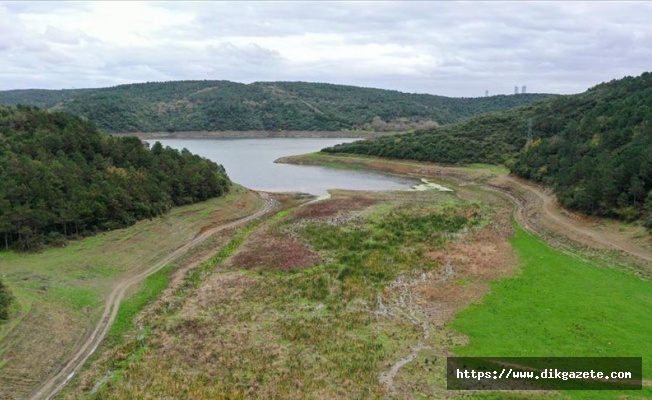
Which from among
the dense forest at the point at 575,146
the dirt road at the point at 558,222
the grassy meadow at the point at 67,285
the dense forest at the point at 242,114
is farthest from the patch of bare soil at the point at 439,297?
the dense forest at the point at 242,114

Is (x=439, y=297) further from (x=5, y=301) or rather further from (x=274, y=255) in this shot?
(x=5, y=301)

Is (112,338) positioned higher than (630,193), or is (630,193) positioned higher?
(630,193)

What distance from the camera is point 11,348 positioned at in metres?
22.5

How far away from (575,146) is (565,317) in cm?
4352

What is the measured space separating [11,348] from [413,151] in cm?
8004

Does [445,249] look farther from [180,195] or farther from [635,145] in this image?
[180,195]

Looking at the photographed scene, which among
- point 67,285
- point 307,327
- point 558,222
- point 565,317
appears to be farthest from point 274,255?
point 558,222

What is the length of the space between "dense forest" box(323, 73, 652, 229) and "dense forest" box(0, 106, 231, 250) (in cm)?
3553

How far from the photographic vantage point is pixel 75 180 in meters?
40.8

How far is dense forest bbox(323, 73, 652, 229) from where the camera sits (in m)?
44.1

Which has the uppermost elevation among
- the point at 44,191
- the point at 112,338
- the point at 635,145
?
the point at 635,145

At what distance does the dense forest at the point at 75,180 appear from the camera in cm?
3641

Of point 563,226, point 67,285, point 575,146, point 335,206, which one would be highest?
point 575,146

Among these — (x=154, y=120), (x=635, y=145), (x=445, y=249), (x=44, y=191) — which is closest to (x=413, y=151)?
(x=635, y=145)
